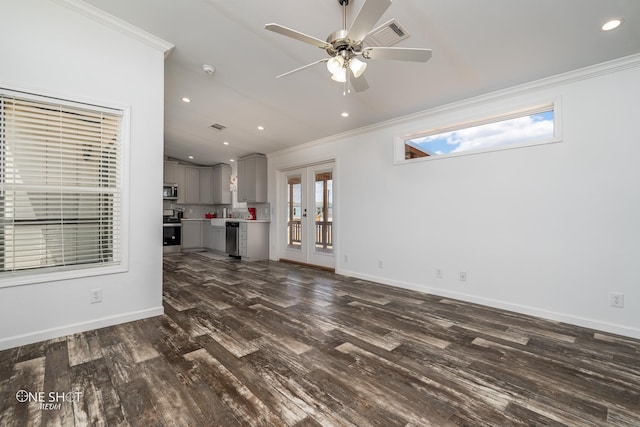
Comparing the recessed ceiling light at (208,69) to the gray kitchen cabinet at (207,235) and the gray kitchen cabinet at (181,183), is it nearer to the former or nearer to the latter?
the gray kitchen cabinet at (207,235)

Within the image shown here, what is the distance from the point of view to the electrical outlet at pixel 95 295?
2.49m

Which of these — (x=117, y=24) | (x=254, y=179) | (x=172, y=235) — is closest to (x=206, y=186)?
(x=172, y=235)

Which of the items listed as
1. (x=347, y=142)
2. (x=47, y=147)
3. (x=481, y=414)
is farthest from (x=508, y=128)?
(x=47, y=147)

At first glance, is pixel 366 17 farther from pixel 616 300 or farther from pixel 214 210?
pixel 214 210

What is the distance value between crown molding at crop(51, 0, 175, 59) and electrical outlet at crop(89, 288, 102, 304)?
2381 millimetres

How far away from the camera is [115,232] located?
263cm

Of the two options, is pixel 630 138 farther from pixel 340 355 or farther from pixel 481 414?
pixel 340 355

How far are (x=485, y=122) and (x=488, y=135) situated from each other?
0.61ft

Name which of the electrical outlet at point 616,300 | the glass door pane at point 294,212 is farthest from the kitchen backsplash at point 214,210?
the electrical outlet at point 616,300

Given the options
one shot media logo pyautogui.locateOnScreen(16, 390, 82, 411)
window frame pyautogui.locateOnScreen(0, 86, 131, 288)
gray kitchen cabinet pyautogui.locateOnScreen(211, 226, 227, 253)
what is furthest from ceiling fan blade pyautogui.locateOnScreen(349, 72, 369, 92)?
gray kitchen cabinet pyautogui.locateOnScreen(211, 226, 227, 253)

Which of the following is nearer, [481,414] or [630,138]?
[481,414]

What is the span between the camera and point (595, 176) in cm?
276

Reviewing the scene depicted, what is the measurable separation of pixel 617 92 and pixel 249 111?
4.25m

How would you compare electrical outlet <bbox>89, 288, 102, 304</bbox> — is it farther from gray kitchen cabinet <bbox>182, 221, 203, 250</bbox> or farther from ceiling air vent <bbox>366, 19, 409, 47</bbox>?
gray kitchen cabinet <bbox>182, 221, 203, 250</bbox>
